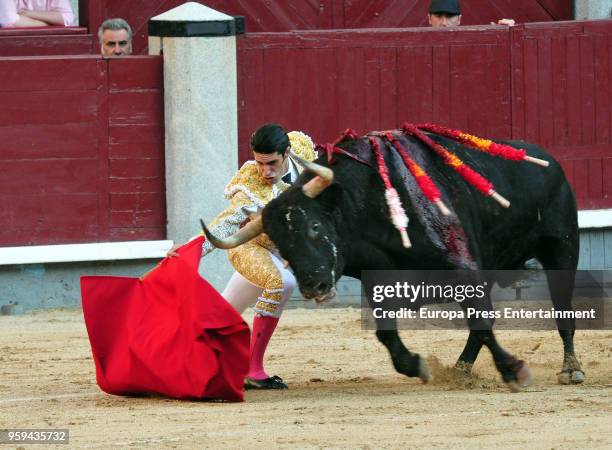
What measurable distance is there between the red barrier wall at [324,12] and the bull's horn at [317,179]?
5.01 metres

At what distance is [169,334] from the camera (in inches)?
249

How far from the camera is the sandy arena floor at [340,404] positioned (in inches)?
213

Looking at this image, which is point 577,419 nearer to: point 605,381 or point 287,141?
point 605,381

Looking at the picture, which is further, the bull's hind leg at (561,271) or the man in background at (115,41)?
the man in background at (115,41)

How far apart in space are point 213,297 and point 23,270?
9.51ft

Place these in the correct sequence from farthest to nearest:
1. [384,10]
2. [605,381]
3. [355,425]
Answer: [384,10] < [605,381] < [355,425]

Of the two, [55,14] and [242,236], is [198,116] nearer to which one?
[55,14]

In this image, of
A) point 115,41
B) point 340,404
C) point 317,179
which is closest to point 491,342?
point 340,404

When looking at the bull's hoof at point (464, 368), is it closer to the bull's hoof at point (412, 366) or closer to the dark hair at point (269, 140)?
the bull's hoof at point (412, 366)

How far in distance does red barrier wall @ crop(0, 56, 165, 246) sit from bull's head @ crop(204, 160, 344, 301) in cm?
289

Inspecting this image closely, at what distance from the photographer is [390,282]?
21.1ft

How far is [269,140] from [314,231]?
41 cm

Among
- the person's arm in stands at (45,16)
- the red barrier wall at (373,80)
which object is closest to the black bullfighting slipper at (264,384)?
the red barrier wall at (373,80)

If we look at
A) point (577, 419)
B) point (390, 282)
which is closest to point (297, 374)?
point (390, 282)
